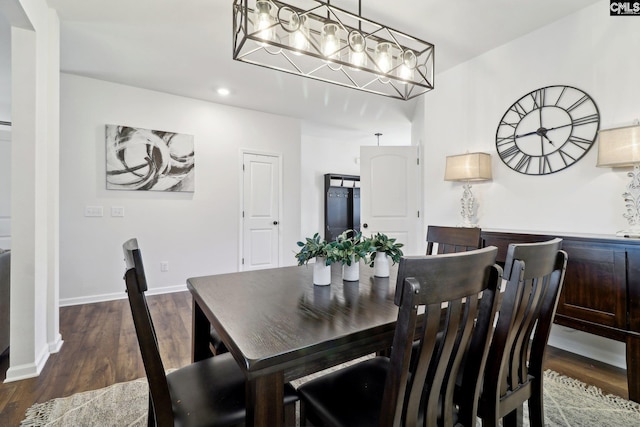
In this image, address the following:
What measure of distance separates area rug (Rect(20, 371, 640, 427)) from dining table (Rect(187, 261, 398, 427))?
0.59 meters

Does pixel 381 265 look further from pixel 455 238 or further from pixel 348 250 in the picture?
pixel 455 238

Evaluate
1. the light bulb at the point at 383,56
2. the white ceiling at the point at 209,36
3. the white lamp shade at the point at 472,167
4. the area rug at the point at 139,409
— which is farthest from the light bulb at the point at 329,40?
the area rug at the point at 139,409

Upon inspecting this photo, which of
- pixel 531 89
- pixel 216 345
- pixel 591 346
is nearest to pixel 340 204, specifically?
pixel 531 89

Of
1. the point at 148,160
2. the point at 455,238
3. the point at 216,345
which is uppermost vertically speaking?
the point at 148,160

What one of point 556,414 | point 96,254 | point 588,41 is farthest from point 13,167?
point 588,41

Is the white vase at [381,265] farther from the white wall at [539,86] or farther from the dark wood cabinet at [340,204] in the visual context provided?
the dark wood cabinet at [340,204]

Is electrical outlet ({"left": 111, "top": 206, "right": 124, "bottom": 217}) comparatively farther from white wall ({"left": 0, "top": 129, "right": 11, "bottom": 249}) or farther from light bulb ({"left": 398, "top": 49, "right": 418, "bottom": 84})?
light bulb ({"left": 398, "top": 49, "right": 418, "bottom": 84})

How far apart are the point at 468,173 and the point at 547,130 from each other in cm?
65

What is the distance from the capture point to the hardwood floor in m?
1.79

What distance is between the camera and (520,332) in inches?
43.4

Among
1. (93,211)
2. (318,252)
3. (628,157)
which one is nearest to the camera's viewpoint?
(318,252)

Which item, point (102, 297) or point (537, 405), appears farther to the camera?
point (102, 297)

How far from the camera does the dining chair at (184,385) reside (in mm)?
838

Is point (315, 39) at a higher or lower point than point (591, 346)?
higher
